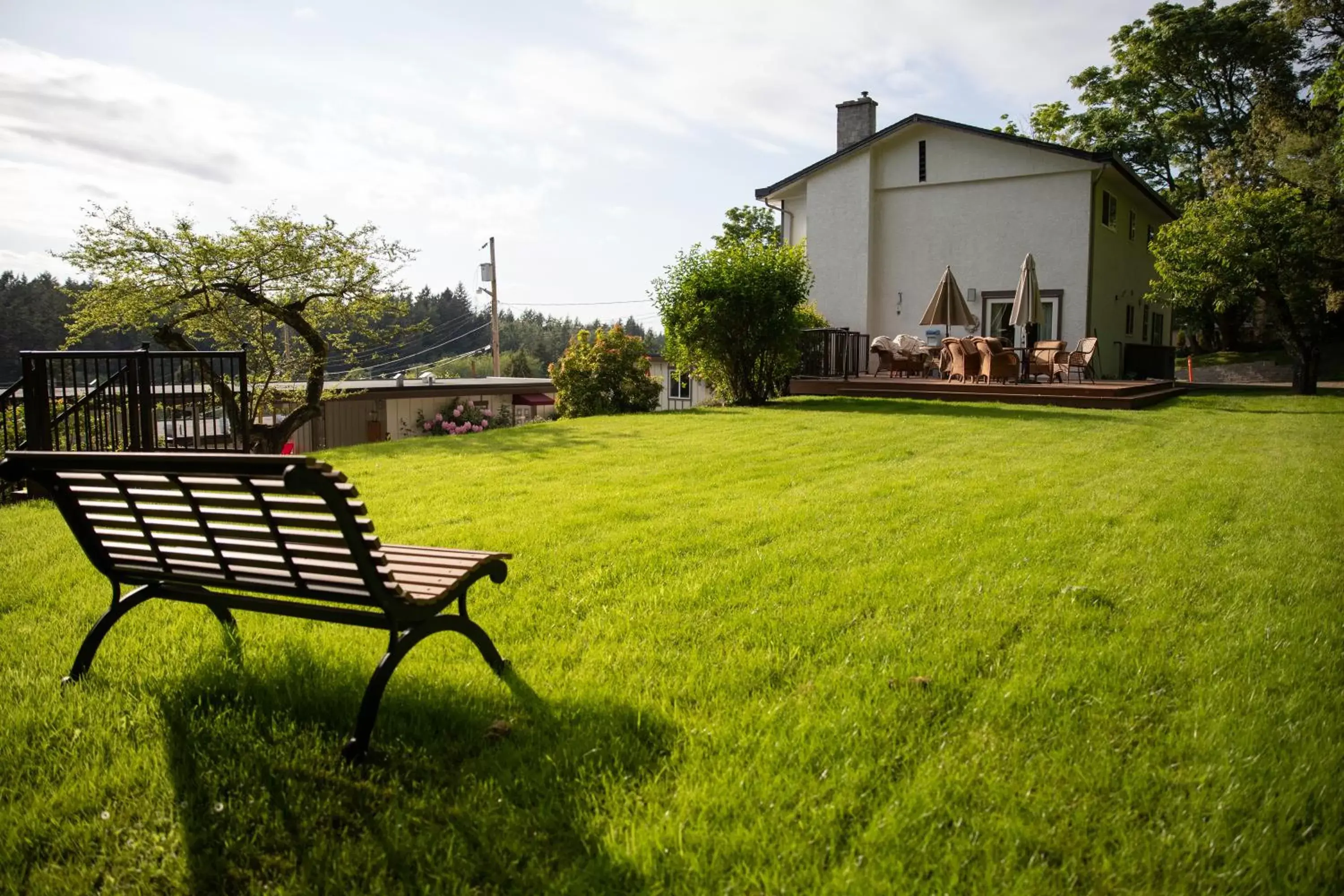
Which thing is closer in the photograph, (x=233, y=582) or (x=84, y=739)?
(x=84, y=739)

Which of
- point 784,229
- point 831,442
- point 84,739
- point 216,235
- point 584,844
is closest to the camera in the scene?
point 584,844

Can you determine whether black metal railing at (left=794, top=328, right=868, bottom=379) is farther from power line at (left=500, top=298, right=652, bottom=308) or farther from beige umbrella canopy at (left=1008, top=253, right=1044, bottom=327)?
power line at (left=500, top=298, right=652, bottom=308)

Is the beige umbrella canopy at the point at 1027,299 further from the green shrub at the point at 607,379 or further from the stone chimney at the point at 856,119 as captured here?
the stone chimney at the point at 856,119

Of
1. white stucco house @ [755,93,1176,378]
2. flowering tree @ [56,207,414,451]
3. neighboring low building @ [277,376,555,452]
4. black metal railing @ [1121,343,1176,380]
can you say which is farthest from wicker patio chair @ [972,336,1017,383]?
neighboring low building @ [277,376,555,452]

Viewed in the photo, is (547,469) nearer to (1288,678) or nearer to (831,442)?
(831,442)

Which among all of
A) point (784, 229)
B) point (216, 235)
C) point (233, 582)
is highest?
point (784, 229)

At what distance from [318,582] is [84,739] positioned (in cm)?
92

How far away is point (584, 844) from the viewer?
2086 mm

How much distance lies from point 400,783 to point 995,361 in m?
16.6

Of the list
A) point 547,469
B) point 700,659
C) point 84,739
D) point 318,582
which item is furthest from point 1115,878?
point 547,469

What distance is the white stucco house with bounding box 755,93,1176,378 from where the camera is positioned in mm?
21156

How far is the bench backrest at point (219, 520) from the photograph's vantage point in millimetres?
2387

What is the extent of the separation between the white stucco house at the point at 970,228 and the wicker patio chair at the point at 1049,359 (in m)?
3.61

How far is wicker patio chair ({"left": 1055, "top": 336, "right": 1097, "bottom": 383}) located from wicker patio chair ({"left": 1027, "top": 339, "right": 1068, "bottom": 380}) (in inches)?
3.0
